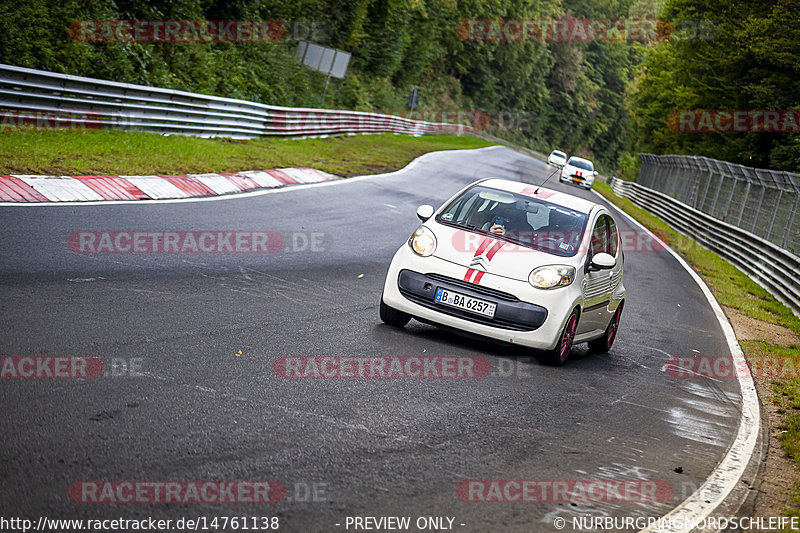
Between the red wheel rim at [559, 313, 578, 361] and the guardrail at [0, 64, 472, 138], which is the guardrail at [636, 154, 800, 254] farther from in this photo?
the guardrail at [0, 64, 472, 138]

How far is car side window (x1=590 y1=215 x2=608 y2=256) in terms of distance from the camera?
354 inches

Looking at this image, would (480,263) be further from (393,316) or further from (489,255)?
(393,316)

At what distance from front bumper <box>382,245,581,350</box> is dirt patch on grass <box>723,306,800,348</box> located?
19.2 ft

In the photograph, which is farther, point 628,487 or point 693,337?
point 693,337

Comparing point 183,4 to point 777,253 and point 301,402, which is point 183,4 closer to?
point 777,253

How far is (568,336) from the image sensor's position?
836cm

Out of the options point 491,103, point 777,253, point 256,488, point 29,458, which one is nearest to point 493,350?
point 256,488

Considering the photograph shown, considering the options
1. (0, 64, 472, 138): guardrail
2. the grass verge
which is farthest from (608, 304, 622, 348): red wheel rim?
(0, 64, 472, 138): guardrail

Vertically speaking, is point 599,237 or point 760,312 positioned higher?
point 599,237

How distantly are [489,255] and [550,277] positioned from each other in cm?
59

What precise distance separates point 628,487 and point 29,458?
341 centimetres

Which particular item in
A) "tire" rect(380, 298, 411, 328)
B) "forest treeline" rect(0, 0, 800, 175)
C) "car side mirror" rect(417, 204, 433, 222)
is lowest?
"tire" rect(380, 298, 411, 328)

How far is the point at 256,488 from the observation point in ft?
14.2

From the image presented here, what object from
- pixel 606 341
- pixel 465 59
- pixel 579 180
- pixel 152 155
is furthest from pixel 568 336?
pixel 465 59
